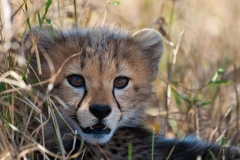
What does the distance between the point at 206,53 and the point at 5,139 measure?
362 centimetres

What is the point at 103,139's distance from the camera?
348cm

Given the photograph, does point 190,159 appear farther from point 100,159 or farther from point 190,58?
point 190,58

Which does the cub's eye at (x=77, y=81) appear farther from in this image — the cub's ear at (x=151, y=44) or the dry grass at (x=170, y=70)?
the cub's ear at (x=151, y=44)

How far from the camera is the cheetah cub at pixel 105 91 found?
11.3 feet

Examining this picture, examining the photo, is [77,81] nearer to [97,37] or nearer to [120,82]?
[120,82]

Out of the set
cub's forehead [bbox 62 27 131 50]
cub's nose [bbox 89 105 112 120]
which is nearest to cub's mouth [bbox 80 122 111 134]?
cub's nose [bbox 89 105 112 120]

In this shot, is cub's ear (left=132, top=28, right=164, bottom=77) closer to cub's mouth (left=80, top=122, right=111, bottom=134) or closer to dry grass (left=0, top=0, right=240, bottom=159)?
dry grass (left=0, top=0, right=240, bottom=159)

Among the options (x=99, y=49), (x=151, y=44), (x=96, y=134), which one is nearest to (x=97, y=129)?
(x=96, y=134)

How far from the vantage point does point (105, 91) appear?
3441mm

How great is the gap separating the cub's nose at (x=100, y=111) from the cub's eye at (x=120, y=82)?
313 mm

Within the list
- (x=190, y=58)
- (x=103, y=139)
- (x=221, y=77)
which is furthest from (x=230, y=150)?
(x=190, y=58)

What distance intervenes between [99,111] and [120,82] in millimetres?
410

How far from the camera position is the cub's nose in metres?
3.30

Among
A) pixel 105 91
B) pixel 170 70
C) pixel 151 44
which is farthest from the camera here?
pixel 170 70
